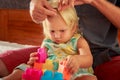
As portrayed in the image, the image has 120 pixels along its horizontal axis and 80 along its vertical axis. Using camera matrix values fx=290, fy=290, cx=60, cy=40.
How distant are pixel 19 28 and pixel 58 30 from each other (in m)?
1.69

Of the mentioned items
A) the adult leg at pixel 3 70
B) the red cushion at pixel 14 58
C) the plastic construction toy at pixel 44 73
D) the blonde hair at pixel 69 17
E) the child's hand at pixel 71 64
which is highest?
the blonde hair at pixel 69 17

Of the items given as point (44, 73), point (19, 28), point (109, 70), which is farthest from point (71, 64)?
point (19, 28)

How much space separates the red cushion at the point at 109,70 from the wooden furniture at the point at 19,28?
1380 millimetres

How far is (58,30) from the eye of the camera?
0.98 metres

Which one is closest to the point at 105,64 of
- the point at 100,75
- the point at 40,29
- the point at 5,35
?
the point at 100,75

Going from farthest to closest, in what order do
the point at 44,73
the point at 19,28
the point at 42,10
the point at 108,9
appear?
1. the point at 19,28
2. the point at 108,9
3. the point at 42,10
4. the point at 44,73

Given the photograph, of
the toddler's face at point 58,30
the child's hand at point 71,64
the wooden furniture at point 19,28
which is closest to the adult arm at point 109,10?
the toddler's face at point 58,30

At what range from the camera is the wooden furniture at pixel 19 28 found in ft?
8.28

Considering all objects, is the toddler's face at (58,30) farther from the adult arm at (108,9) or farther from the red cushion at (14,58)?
the red cushion at (14,58)

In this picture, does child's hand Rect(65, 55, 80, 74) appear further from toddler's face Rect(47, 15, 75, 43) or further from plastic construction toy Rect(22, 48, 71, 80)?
toddler's face Rect(47, 15, 75, 43)

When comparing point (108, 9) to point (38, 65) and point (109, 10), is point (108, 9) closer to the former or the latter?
point (109, 10)

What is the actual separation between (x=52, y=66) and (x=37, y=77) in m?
0.10

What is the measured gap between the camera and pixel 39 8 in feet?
3.06

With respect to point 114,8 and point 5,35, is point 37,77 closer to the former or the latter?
point 114,8
